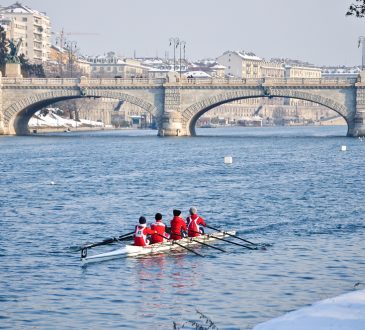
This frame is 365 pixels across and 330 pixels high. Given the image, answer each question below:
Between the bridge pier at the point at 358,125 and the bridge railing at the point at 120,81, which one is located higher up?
the bridge railing at the point at 120,81

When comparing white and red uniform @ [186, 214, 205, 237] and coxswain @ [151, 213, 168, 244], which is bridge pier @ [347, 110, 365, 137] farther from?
coxswain @ [151, 213, 168, 244]

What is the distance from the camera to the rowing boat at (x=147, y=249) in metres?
37.7

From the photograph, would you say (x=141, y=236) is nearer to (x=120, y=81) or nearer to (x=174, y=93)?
(x=174, y=93)

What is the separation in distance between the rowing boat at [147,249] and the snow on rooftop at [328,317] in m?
11.0

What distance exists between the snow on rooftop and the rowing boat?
434 inches

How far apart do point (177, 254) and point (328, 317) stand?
14101 mm

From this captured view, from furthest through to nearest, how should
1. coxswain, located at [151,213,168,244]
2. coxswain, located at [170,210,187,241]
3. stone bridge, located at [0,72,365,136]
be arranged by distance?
stone bridge, located at [0,72,365,136]
coxswain, located at [170,210,187,241]
coxswain, located at [151,213,168,244]

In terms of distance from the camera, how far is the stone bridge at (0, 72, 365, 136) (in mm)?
137125

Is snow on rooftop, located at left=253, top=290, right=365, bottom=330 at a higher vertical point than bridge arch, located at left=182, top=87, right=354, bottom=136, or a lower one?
lower

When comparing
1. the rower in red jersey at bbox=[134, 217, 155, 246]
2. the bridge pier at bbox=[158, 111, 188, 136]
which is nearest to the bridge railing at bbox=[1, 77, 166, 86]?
the bridge pier at bbox=[158, 111, 188, 136]

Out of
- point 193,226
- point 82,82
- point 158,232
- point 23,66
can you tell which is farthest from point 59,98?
point 158,232

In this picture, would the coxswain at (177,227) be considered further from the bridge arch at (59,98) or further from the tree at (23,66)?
the tree at (23,66)

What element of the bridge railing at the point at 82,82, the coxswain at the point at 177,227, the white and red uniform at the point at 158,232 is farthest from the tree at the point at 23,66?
the white and red uniform at the point at 158,232

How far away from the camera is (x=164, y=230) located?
40500mm
